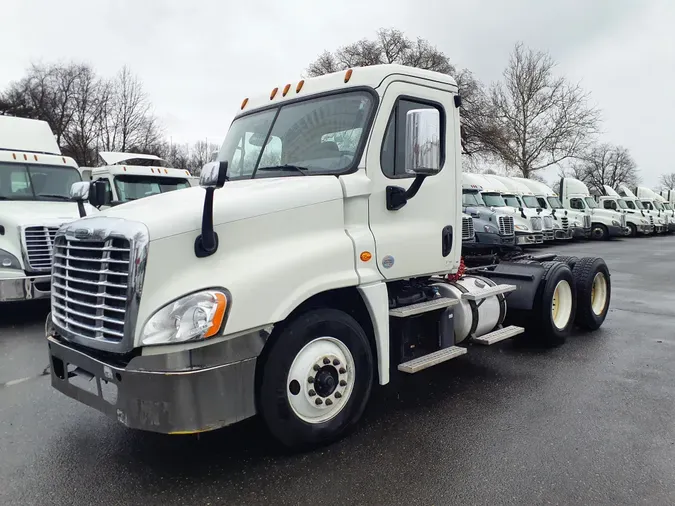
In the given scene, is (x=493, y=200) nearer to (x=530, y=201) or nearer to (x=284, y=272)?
(x=530, y=201)

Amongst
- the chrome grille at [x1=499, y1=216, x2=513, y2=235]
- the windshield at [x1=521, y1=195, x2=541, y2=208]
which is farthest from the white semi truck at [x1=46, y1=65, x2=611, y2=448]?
the windshield at [x1=521, y1=195, x2=541, y2=208]

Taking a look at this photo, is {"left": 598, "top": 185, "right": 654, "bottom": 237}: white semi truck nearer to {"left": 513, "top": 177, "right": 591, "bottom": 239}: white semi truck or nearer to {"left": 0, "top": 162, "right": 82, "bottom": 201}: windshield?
{"left": 513, "top": 177, "right": 591, "bottom": 239}: white semi truck

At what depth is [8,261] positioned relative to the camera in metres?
7.59

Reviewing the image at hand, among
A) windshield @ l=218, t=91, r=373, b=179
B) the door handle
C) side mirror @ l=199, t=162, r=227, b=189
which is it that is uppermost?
windshield @ l=218, t=91, r=373, b=179

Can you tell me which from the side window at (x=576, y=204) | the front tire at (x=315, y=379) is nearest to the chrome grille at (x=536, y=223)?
the side window at (x=576, y=204)

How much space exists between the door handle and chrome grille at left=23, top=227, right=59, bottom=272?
235 inches

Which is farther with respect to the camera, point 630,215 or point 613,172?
point 613,172

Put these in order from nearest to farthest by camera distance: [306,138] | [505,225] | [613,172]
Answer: [306,138]
[505,225]
[613,172]

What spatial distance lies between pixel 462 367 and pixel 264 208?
324cm

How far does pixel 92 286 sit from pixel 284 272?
1.23 m

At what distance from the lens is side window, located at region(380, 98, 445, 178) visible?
4.14 m

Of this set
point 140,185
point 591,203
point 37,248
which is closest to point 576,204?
point 591,203

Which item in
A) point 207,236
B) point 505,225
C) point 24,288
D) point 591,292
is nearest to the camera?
point 207,236

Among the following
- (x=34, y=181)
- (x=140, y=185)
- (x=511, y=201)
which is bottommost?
(x=511, y=201)
